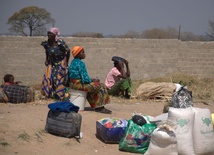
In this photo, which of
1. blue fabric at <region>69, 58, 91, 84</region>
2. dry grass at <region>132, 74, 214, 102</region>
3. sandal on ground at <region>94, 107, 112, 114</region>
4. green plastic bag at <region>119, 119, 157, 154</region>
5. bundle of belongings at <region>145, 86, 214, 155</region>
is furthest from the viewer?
dry grass at <region>132, 74, 214, 102</region>

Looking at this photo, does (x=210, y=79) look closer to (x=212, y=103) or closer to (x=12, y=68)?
(x=212, y=103)

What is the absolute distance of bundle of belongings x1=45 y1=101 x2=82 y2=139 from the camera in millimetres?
6191

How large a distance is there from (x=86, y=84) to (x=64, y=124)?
1617 mm

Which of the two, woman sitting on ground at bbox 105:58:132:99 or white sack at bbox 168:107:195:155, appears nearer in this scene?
white sack at bbox 168:107:195:155

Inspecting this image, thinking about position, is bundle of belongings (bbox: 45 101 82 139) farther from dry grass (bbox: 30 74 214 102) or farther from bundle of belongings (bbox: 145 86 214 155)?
dry grass (bbox: 30 74 214 102)

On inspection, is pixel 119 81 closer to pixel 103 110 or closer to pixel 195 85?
pixel 103 110

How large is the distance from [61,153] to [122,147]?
92 centimetres

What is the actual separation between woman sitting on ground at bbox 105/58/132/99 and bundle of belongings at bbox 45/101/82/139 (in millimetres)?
3759

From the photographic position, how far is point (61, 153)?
18.8ft

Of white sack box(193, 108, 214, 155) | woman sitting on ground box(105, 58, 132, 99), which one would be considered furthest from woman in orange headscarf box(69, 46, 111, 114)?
white sack box(193, 108, 214, 155)

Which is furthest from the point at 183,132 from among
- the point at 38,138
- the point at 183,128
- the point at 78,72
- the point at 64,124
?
the point at 78,72

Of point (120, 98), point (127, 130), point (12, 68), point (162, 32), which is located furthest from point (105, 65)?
point (162, 32)

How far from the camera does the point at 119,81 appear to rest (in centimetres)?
1004

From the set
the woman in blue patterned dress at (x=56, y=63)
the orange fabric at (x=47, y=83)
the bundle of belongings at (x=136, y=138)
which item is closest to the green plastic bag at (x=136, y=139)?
the bundle of belongings at (x=136, y=138)
